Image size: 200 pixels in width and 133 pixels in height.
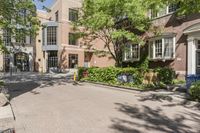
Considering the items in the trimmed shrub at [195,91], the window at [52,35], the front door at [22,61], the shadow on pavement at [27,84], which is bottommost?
the shadow on pavement at [27,84]

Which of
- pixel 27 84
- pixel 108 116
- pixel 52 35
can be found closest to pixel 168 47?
pixel 27 84

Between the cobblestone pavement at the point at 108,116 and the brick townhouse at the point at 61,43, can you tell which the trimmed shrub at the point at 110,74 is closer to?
the cobblestone pavement at the point at 108,116

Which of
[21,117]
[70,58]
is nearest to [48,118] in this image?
[21,117]

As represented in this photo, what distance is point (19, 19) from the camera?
58.0 feet

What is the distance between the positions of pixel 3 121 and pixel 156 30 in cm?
1522

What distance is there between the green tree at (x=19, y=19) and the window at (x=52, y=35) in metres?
23.1

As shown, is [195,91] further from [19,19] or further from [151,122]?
[19,19]

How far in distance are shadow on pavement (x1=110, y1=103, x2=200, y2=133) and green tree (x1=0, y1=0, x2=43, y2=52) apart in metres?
10.5

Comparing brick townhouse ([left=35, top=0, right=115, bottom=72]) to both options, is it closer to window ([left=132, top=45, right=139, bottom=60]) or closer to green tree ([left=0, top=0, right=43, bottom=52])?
window ([left=132, top=45, right=139, bottom=60])

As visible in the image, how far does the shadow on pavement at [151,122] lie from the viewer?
7305 mm

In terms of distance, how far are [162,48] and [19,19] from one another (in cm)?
1113

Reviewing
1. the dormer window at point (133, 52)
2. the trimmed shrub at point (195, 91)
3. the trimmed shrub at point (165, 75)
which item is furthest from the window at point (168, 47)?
the trimmed shrub at point (195, 91)

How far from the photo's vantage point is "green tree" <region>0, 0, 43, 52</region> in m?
16.5

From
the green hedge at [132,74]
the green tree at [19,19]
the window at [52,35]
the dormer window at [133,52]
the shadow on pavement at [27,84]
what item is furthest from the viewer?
the window at [52,35]
